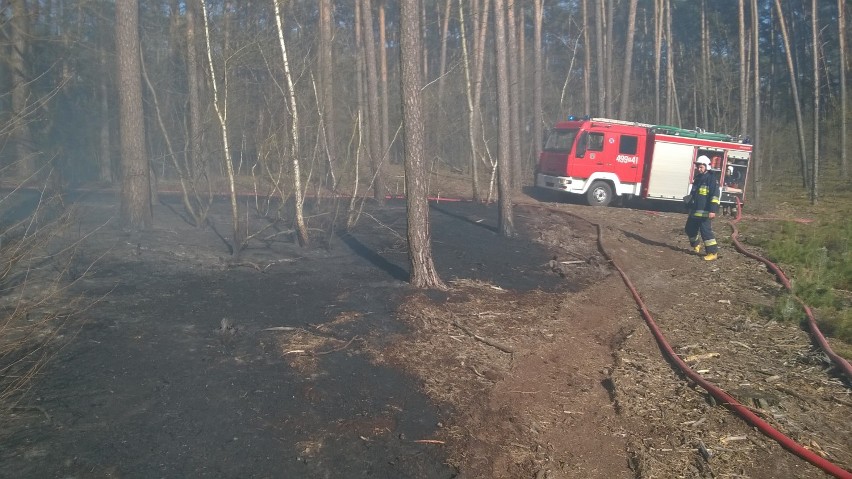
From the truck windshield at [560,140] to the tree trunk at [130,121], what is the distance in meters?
12.7

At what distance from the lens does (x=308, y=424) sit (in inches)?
207

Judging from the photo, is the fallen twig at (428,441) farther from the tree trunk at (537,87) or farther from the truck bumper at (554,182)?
the tree trunk at (537,87)

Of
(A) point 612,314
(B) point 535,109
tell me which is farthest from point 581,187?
(A) point 612,314

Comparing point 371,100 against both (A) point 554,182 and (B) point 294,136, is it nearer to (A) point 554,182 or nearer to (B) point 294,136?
(A) point 554,182

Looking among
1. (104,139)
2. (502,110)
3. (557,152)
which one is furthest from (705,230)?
(104,139)

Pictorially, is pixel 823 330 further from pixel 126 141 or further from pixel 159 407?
pixel 126 141

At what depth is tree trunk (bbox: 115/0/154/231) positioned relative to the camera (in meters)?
12.9

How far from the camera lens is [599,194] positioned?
20547 millimetres

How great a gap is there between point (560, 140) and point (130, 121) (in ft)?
42.6

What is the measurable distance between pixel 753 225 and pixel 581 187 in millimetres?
5144

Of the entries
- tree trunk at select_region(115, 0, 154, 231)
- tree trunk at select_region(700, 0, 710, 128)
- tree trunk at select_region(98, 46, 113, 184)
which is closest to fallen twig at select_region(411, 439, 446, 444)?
tree trunk at select_region(115, 0, 154, 231)

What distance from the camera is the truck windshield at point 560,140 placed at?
66.7 feet

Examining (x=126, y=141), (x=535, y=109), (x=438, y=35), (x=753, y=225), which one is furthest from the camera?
(x=438, y=35)

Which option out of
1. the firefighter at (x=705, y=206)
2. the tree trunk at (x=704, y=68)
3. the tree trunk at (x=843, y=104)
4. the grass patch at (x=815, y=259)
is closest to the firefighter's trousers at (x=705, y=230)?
the firefighter at (x=705, y=206)
